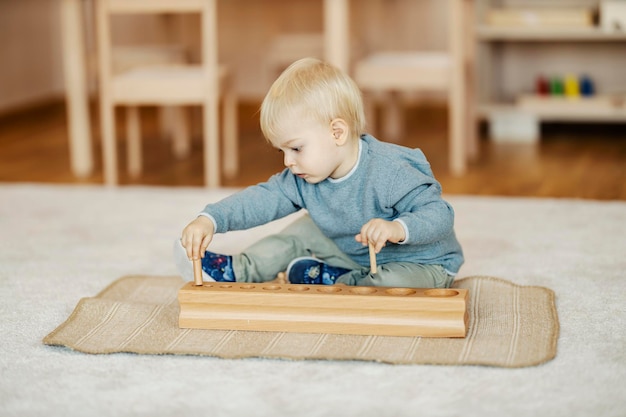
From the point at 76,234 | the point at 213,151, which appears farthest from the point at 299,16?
the point at 76,234

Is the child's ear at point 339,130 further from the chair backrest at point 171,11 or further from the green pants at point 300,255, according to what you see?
the chair backrest at point 171,11

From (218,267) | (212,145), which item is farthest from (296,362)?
(212,145)

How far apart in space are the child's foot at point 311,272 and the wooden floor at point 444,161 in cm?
100

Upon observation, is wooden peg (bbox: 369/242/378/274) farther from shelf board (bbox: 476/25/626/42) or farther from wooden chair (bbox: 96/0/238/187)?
shelf board (bbox: 476/25/626/42)

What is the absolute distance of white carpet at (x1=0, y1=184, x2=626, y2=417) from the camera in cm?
112

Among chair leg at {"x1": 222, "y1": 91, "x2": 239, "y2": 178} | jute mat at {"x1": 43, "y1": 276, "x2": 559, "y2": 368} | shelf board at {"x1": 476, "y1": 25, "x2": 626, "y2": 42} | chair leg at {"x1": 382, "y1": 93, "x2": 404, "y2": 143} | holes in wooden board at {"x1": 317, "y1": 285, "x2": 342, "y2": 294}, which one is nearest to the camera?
jute mat at {"x1": 43, "y1": 276, "x2": 559, "y2": 368}

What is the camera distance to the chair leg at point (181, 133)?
311 centimetres

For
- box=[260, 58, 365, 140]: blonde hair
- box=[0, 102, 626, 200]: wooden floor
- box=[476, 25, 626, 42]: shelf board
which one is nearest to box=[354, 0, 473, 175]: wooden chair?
box=[0, 102, 626, 200]: wooden floor

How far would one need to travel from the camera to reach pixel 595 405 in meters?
1.11

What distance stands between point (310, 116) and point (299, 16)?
2.95 m

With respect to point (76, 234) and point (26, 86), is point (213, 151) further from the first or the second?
point (26, 86)

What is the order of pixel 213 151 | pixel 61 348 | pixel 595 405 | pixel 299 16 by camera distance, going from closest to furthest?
pixel 595 405 < pixel 61 348 < pixel 213 151 < pixel 299 16

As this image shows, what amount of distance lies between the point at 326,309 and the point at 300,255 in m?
0.26

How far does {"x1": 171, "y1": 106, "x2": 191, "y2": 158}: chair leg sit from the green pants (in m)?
1.57
